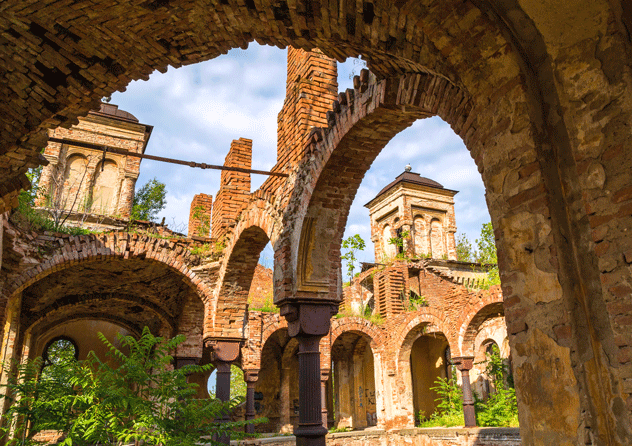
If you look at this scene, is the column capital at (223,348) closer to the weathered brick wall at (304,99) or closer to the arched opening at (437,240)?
the weathered brick wall at (304,99)

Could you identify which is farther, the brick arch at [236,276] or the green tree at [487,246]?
the green tree at [487,246]

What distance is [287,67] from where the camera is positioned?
8.35 m

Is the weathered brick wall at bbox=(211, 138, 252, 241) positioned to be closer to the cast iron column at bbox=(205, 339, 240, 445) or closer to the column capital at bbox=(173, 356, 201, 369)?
the cast iron column at bbox=(205, 339, 240, 445)

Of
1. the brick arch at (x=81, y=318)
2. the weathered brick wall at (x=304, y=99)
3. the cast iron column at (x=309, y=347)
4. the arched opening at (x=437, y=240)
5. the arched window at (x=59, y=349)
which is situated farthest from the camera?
the arched opening at (x=437, y=240)

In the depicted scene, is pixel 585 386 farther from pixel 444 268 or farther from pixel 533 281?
pixel 444 268

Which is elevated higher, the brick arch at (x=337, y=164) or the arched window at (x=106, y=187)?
the arched window at (x=106, y=187)

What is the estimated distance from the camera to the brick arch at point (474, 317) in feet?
44.4

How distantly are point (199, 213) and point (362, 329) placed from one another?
670 cm

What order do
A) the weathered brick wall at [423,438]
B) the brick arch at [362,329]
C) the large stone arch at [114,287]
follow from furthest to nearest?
the brick arch at [362,329], the weathered brick wall at [423,438], the large stone arch at [114,287]

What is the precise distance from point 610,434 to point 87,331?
19184mm

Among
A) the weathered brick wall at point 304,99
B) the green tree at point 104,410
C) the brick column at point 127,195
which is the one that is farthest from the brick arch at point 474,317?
the brick column at point 127,195

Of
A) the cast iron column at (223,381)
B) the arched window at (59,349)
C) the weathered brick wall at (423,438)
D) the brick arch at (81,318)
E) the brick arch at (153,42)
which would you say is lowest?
the weathered brick wall at (423,438)

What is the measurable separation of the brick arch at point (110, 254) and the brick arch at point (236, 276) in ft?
1.60

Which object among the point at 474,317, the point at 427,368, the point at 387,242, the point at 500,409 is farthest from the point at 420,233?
the point at 500,409
